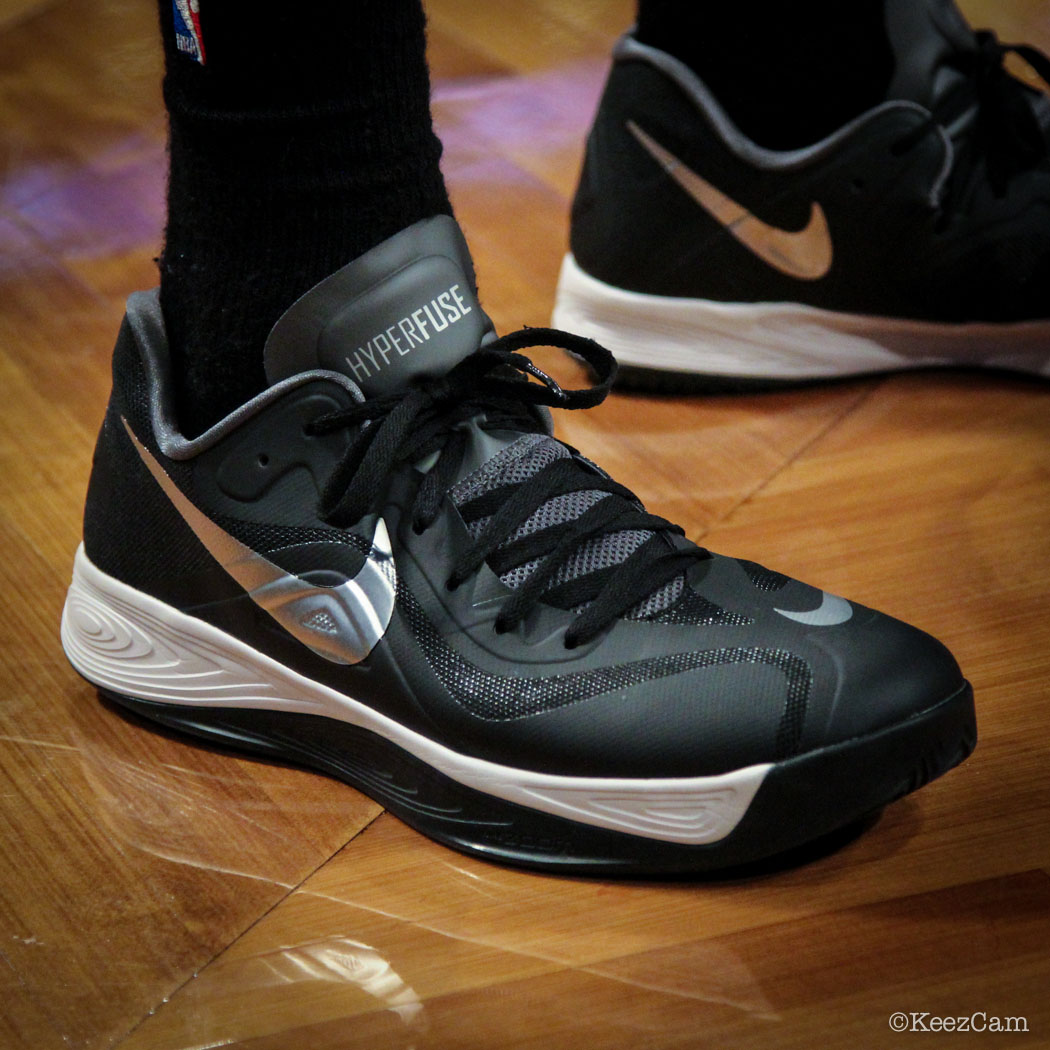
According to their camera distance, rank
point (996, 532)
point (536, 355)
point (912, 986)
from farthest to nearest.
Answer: point (536, 355), point (996, 532), point (912, 986)

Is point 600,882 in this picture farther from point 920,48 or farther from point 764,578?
point 920,48

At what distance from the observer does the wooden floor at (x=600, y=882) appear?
0.52m

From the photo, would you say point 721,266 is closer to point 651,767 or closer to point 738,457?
point 738,457

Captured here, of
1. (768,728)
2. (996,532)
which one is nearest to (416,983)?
(768,728)

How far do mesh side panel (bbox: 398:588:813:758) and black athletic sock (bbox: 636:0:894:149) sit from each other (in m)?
0.57

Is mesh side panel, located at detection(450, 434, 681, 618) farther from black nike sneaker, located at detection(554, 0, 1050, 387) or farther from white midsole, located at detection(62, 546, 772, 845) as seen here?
black nike sneaker, located at detection(554, 0, 1050, 387)

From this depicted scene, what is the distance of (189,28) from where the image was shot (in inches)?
21.7

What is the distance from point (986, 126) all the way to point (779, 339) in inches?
9.9

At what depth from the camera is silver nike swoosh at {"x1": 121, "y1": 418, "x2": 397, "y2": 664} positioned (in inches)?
23.5

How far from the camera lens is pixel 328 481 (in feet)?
1.95

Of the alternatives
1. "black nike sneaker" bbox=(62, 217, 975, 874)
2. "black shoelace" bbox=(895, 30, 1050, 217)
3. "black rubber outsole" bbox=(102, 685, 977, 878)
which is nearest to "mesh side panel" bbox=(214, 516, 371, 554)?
"black nike sneaker" bbox=(62, 217, 975, 874)

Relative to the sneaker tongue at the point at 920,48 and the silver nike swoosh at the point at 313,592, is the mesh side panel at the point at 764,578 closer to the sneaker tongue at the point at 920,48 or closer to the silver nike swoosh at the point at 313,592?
the silver nike swoosh at the point at 313,592

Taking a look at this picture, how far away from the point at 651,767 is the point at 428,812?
129mm

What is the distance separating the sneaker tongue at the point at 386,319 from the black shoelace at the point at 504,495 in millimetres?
16
